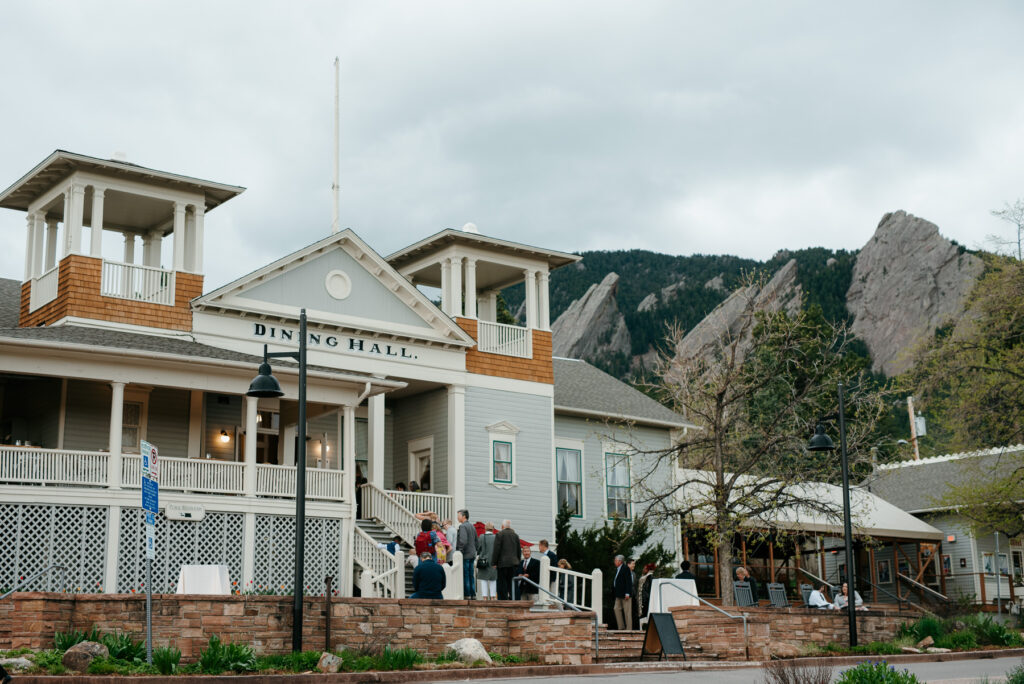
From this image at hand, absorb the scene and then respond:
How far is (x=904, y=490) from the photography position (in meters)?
46.6

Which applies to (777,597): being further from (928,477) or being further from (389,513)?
(928,477)

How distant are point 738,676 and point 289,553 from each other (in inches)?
405

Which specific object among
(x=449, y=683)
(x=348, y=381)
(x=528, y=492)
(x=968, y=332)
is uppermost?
(x=968, y=332)

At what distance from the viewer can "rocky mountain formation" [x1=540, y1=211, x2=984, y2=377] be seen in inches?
4035

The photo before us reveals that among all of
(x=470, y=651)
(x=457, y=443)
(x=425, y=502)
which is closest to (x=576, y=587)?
(x=425, y=502)

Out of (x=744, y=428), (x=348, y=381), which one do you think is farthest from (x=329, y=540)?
(x=744, y=428)

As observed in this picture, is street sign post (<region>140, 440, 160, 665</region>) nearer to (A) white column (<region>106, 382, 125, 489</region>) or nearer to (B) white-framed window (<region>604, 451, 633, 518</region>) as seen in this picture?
(A) white column (<region>106, 382, 125, 489</region>)

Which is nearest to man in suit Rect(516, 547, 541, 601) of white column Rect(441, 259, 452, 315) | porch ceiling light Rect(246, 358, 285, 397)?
porch ceiling light Rect(246, 358, 285, 397)

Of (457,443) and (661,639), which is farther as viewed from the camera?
(457,443)

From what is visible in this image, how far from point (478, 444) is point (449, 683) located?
1420cm

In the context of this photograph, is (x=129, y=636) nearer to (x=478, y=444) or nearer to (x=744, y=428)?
(x=478, y=444)

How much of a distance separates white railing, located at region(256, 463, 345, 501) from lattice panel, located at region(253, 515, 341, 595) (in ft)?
1.56

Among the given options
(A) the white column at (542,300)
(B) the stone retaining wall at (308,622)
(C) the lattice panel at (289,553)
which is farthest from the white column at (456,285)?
(B) the stone retaining wall at (308,622)

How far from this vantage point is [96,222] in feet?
80.4
